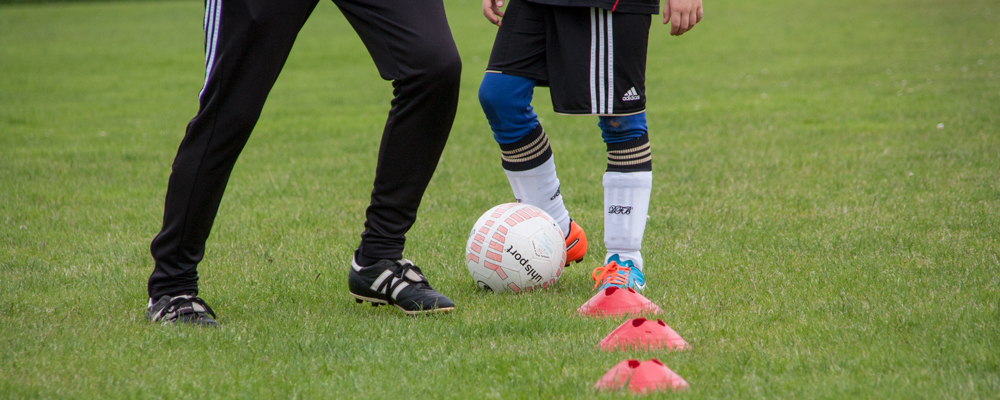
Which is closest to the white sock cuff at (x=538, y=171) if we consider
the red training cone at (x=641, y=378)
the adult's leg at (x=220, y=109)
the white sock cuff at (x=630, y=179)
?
the white sock cuff at (x=630, y=179)

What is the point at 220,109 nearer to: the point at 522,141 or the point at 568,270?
the point at 522,141

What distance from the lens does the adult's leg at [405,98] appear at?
3094mm

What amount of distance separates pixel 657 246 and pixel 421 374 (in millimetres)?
2091

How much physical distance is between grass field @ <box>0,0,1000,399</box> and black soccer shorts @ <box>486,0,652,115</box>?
Result: 32.3 inches

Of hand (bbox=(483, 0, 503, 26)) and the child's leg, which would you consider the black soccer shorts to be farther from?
hand (bbox=(483, 0, 503, 26))

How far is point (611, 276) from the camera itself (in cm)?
352

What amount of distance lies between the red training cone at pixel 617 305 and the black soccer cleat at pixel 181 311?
4.58 ft

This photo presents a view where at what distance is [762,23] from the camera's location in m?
23.1

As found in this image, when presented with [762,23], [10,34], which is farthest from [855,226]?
[10,34]

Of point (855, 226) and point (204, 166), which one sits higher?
point (204, 166)

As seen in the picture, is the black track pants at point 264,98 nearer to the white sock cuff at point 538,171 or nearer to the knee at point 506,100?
the knee at point 506,100

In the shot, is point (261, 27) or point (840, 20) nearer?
point (261, 27)

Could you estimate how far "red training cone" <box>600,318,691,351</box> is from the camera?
2773 mm

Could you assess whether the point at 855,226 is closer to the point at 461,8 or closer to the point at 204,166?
the point at 204,166
